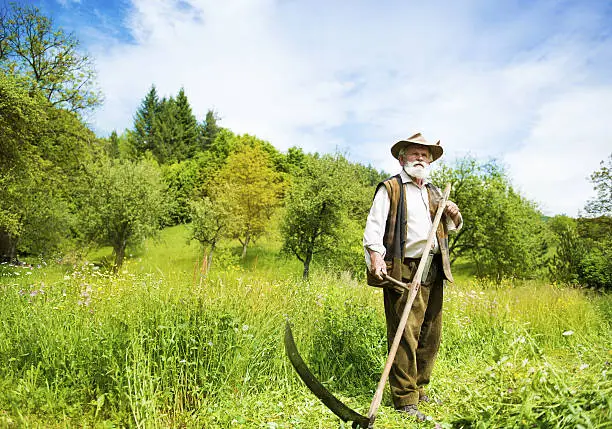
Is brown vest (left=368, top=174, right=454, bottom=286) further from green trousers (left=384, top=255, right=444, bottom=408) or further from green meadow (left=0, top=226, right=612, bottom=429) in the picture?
green meadow (left=0, top=226, right=612, bottom=429)

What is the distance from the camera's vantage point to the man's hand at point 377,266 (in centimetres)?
318

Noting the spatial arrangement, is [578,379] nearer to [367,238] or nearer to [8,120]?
[367,238]

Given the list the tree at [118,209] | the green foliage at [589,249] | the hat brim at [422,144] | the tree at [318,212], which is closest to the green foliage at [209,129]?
the tree at [118,209]

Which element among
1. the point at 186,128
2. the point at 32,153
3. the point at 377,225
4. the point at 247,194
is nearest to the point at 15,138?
the point at 32,153

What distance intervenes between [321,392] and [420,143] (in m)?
2.21

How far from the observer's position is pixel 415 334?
11.3ft

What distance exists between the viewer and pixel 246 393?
10.9ft

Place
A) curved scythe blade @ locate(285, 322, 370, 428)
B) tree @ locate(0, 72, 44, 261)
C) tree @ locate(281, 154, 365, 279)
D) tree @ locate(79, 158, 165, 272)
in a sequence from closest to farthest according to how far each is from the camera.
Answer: curved scythe blade @ locate(285, 322, 370, 428)
tree @ locate(0, 72, 44, 261)
tree @ locate(281, 154, 365, 279)
tree @ locate(79, 158, 165, 272)

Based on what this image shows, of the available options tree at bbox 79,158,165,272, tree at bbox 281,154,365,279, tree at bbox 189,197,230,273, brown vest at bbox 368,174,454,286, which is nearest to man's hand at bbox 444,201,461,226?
brown vest at bbox 368,174,454,286

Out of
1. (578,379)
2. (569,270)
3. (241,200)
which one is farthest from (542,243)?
(578,379)

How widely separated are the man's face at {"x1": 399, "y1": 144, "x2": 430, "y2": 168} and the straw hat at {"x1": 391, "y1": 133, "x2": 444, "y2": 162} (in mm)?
53

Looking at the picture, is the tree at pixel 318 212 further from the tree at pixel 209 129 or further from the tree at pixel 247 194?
the tree at pixel 209 129

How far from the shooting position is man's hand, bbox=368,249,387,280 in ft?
10.4

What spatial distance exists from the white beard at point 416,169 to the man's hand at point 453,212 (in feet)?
1.12
